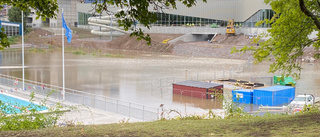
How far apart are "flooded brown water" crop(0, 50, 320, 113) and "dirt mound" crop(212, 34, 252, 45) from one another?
60.3ft

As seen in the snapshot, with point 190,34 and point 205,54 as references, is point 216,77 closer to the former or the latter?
point 205,54

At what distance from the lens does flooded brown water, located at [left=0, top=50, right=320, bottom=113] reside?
2840 cm

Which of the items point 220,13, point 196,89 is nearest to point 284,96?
point 196,89

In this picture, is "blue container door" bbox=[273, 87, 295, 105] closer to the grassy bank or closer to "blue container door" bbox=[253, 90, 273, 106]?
"blue container door" bbox=[253, 90, 273, 106]

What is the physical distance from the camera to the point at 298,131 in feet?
30.4

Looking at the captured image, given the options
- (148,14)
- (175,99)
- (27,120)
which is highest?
(148,14)

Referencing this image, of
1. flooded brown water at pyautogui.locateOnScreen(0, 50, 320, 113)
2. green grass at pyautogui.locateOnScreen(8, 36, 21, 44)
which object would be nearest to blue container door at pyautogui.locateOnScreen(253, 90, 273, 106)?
flooded brown water at pyautogui.locateOnScreen(0, 50, 320, 113)

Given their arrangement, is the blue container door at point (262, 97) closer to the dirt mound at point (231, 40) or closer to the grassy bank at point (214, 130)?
the grassy bank at point (214, 130)

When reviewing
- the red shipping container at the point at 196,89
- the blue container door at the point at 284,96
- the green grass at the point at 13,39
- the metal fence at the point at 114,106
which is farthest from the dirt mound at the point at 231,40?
the metal fence at the point at 114,106

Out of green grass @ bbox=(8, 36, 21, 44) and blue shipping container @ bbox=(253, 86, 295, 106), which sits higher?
green grass @ bbox=(8, 36, 21, 44)

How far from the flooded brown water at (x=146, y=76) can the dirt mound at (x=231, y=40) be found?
1838 centimetres

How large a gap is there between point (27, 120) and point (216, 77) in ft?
97.0

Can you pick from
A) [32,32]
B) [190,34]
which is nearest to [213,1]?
[190,34]

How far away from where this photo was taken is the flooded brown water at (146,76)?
2840 centimetres
